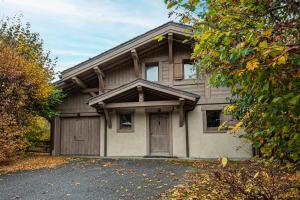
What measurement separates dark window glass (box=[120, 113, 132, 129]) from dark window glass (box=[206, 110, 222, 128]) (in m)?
3.91

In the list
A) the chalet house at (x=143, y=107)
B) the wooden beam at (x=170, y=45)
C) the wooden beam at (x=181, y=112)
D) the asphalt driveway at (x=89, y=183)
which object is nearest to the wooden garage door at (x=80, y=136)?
the chalet house at (x=143, y=107)

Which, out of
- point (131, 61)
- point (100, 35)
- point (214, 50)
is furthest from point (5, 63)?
point (100, 35)

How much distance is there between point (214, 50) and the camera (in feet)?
8.16

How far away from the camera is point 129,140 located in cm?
1219

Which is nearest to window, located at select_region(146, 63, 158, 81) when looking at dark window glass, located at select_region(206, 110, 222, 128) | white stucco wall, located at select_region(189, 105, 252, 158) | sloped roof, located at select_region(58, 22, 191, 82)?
sloped roof, located at select_region(58, 22, 191, 82)

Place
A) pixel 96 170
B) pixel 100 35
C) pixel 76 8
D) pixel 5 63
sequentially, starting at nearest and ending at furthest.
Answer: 1. pixel 96 170
2. pixel 5 63
3. pixel 76 8
4. pixel 100 35

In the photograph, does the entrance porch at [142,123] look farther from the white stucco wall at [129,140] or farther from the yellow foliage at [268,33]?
the yellow foliage at [268,33]

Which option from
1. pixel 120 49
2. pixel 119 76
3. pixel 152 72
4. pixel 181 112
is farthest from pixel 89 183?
pixel 152 72

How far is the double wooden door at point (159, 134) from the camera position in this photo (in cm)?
1201

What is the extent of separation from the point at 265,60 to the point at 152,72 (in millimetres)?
10977

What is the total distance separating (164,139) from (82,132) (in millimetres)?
4485

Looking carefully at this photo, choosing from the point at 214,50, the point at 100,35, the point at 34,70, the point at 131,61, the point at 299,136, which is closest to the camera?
the point at 299,136

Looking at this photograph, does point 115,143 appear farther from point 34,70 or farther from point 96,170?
point 34,70

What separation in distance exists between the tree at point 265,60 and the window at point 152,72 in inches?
392
